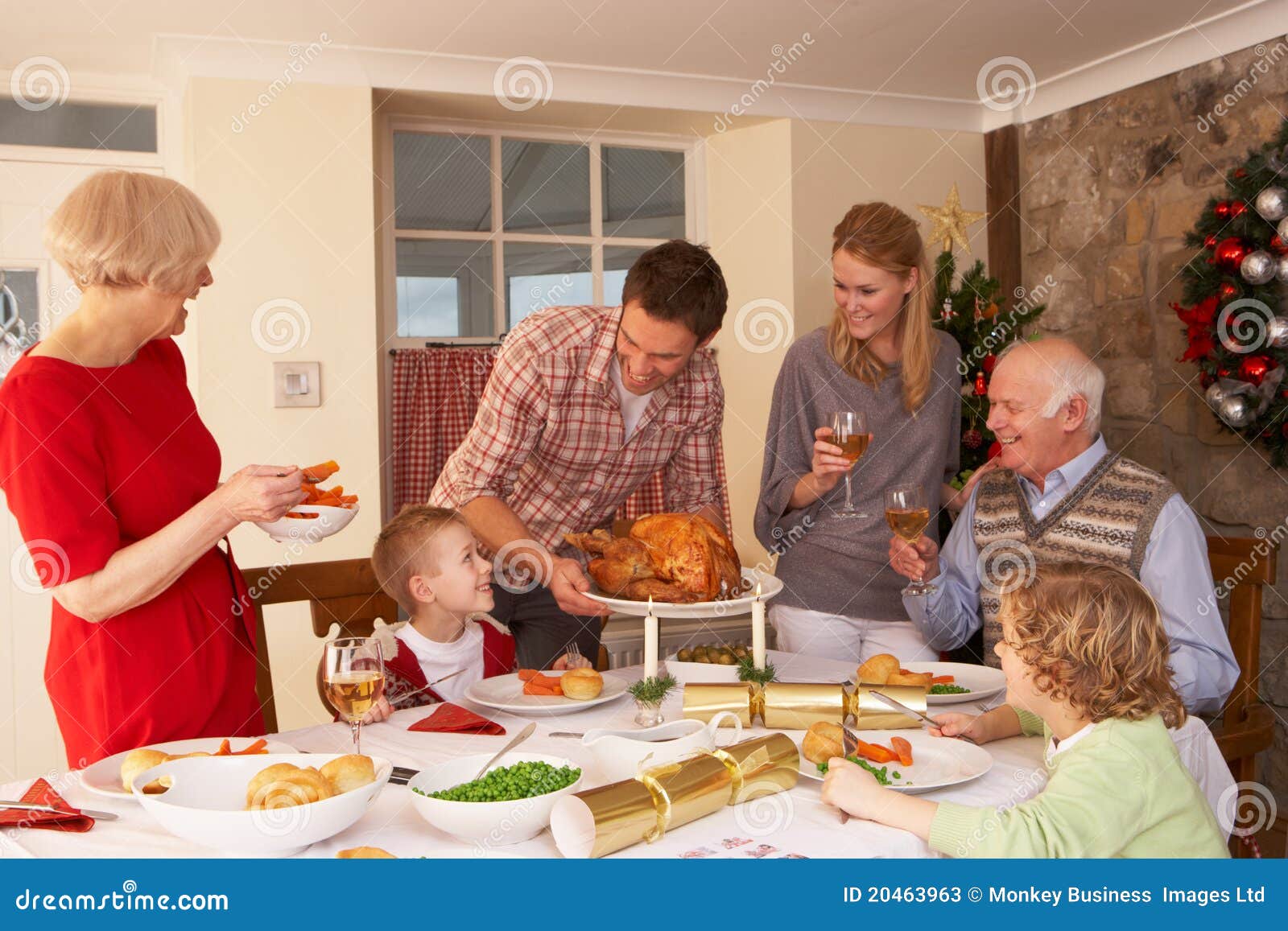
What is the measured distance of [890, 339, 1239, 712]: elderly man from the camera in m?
2.18

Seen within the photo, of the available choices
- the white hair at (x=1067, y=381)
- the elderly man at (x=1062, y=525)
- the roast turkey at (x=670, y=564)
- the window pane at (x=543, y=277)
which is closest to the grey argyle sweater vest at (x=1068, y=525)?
the elderly man at (x=1062, y=525)

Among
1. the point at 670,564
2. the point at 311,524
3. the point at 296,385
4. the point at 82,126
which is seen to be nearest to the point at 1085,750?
the point at 670,564

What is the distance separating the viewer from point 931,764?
5.57 ft

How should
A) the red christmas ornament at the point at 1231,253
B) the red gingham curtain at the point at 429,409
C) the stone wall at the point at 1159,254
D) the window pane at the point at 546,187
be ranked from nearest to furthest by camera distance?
the red christmas ornament at the point at 1231,253 < the stone wall at the point at 1159,254 < the red gingham curtain at the point at 429,409 < the window pane at the point at 546,187

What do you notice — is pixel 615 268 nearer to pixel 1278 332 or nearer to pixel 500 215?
pixel 500 215

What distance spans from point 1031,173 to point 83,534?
13.4 ft

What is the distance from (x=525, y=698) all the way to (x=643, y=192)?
3.28 metres

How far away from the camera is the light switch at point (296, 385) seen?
4.00 metres

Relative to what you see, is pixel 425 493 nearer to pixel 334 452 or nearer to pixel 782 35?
pixel 334 452

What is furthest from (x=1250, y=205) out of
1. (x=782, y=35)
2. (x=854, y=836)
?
(x=854, y=836)

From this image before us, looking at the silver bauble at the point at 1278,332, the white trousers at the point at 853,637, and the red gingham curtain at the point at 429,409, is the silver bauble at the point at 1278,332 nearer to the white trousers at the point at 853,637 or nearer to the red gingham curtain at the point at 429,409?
the white trousers at the point at 853,637

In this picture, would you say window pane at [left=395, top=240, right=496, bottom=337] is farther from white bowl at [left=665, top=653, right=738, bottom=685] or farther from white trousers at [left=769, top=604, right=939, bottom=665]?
white bowl at [left=665, top=653, right=738, bottom=685]

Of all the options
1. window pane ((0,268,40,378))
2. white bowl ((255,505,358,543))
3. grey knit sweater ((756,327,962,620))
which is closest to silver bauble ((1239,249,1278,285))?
grey knit sweater ((756,327,962,620))

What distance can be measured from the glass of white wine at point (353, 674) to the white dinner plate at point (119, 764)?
178 mm
